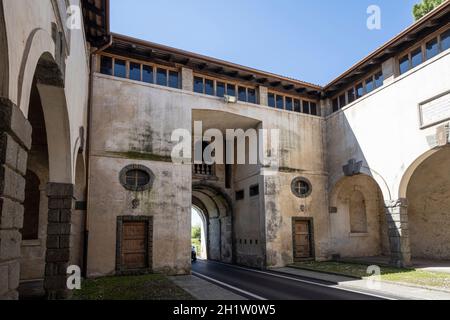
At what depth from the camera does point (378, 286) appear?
35.4 feet

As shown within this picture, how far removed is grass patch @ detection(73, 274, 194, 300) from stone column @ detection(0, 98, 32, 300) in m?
6.11

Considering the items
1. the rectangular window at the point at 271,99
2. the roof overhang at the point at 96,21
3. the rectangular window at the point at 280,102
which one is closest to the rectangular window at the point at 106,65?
the roof overhang at the point at 96,21

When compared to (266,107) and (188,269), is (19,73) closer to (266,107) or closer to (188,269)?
(188,269)

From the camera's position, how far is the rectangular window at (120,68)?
15.3 m

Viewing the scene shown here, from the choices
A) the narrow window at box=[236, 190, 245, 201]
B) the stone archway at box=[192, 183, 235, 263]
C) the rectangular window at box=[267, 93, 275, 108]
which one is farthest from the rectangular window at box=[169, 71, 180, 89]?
the narrow window at box=[236, 190, 245, 201]

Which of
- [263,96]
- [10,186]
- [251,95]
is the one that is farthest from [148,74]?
[10,186]

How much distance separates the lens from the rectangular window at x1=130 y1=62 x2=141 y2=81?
15.6 m

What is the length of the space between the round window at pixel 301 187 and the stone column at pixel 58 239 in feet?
39.6

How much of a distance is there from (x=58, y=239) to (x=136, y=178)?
6001 millimetres

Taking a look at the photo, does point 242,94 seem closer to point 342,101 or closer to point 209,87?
point 209,87

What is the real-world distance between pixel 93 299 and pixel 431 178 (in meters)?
17.0

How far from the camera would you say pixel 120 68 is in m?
15.5

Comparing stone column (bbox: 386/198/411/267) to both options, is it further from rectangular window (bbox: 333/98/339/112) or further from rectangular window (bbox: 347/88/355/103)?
rectangular window (bbox: 333/98/339/112)

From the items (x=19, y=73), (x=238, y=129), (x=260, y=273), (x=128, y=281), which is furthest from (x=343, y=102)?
(x=19, y=73)
